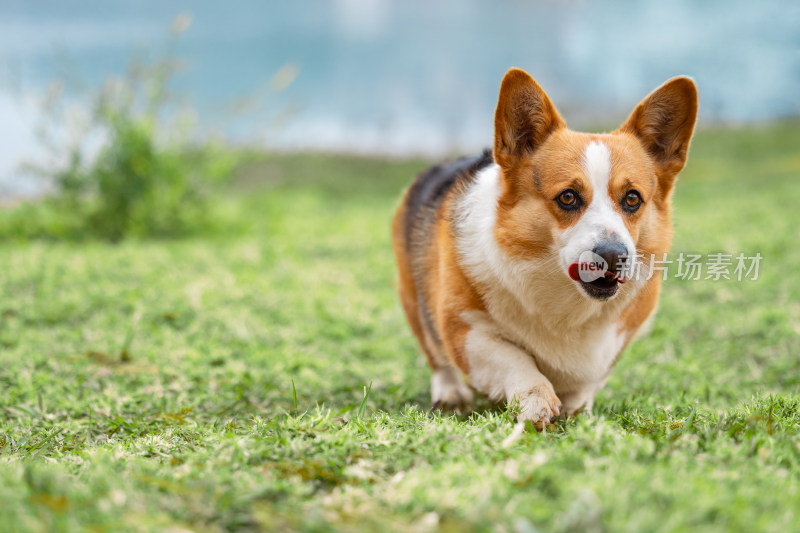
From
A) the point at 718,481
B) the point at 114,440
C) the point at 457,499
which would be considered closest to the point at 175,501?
the point at 457,499

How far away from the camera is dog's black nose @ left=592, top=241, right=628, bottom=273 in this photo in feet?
8.26

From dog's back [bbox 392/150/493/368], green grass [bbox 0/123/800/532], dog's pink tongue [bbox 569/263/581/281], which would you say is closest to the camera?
green grass [bbox 0/123/800/532]

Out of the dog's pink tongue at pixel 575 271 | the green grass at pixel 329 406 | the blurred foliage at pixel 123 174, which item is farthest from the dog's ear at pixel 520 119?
the blurred foliage at pixel 123 174

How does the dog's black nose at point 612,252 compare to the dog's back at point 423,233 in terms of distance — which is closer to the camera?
the dog's black nose at point 612,252

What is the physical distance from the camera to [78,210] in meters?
7.83

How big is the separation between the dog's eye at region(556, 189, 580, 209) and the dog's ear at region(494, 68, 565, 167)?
0.29m

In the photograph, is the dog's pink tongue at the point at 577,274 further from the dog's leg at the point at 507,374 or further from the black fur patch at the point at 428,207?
the black fur patch at the point at 428,207

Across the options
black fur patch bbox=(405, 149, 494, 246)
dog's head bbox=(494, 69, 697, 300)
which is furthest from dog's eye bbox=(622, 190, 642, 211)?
black fur patch bbox=(405, 149, 494, 246)

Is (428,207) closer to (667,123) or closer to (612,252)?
(667,123)

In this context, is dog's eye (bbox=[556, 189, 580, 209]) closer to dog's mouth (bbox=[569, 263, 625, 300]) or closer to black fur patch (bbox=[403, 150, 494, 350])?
dog's mouth (bbox=[569, 263, 625, 300])

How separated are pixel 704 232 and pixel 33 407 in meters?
6.17

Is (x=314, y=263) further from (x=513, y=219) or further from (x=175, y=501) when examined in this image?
(x=175, y=501)

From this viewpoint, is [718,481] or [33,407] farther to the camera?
[33,407]

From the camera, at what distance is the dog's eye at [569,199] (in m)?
2.76
